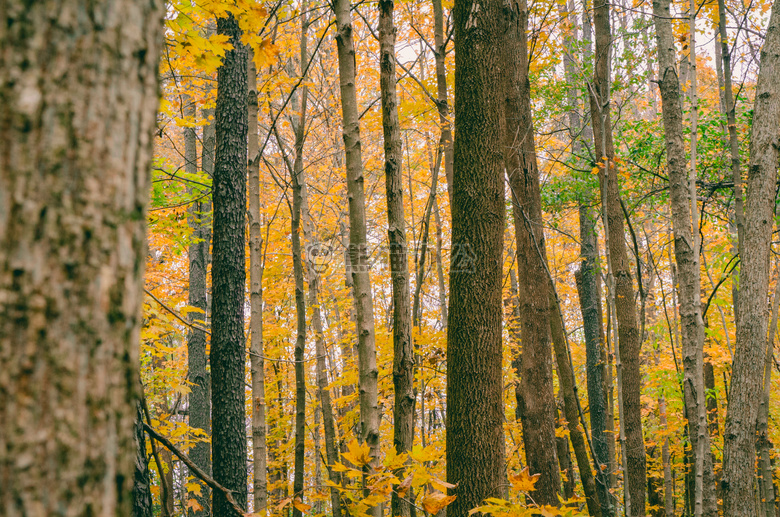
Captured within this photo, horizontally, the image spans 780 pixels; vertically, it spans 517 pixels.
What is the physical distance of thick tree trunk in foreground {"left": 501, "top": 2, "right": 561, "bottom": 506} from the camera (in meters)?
5.00

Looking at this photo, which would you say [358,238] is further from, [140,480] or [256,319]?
[256,319]

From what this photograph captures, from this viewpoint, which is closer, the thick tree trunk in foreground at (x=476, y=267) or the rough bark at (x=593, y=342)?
the thick tree trunk in foreground at (x=476, y=267)

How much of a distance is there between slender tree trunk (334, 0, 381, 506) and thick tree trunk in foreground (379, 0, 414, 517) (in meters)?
0.21

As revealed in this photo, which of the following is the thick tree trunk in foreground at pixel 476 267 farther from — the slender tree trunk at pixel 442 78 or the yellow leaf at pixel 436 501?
the slender tree trunk at pixel 442 78

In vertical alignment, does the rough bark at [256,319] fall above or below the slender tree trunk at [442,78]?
below

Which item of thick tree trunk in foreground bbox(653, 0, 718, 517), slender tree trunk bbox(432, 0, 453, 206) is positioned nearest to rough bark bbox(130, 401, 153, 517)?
thick tree trunk in foreground bbox(653, 0, 718, 517)

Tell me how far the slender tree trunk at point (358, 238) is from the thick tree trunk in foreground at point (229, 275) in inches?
71.7

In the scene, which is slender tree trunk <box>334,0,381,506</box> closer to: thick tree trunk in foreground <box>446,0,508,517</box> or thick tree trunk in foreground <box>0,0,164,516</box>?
thick tree trunk in foreground <box>446,0,508,517</box>

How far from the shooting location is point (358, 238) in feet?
12.9

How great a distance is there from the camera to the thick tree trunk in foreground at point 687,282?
4.06 m

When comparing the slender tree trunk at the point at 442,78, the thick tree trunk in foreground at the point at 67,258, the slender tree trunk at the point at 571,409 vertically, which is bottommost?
the slender tree trunk at the point at 571,409

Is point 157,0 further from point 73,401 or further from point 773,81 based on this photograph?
point 773,81

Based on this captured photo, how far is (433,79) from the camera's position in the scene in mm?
7910

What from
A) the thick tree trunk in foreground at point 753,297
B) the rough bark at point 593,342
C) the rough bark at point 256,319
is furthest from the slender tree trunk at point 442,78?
the rough bark at point 593,342
